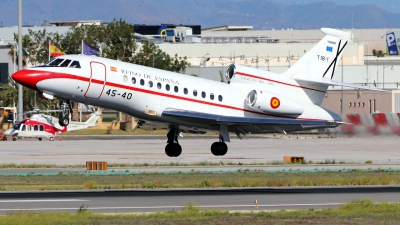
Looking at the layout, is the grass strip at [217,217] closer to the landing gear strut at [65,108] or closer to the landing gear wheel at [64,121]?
the landing gear wheel at [64,121]

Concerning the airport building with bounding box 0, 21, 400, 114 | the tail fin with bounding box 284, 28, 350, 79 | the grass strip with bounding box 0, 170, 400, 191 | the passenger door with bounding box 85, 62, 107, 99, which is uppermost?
the airport building with bounding box 0, 21, 400, 114

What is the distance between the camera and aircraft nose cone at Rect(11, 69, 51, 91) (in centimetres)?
3428

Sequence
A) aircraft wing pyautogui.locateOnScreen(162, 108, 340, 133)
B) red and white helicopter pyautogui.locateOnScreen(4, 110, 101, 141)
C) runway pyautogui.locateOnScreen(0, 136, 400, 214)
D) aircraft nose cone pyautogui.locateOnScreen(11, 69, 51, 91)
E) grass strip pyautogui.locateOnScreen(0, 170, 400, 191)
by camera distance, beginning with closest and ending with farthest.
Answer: runway pyautogui.locateOnScreen(0, 136, 400, 214), grass strip pyautogui.locateOnScreen(0, 170, 400, 191), aircraft nose cone pyautogui.locateOnScreen(11, 69, 51, 91), aircraft wing pyautogui.locateOnScreen(162, 108, 340, 133), red and white helicopter pyautogui.locateOnScreen(4, 110, 101, 141)

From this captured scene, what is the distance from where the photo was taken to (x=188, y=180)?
32.2 meters

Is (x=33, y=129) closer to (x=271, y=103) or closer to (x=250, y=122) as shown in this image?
(x=271, y=103)

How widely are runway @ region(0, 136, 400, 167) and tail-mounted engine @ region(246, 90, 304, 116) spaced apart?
4.68 meters

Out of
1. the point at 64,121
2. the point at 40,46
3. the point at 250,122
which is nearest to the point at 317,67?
the point at 250,122

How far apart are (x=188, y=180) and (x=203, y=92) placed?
7.89 meters

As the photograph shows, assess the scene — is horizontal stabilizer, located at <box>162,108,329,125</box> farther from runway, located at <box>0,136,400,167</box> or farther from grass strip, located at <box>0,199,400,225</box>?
grass strip, located at <box>0,199,400,225</box>

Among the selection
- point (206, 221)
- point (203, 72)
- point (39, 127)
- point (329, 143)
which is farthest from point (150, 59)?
point (206, 221)

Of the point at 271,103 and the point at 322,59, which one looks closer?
the point at 271,103

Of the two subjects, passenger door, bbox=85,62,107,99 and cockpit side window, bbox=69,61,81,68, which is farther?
passenger door, bbox=85,62,107,99

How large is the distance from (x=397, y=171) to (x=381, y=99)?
1738 inches

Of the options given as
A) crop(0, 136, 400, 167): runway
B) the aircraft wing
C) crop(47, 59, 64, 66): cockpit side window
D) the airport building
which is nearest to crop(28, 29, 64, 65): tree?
the airport building
